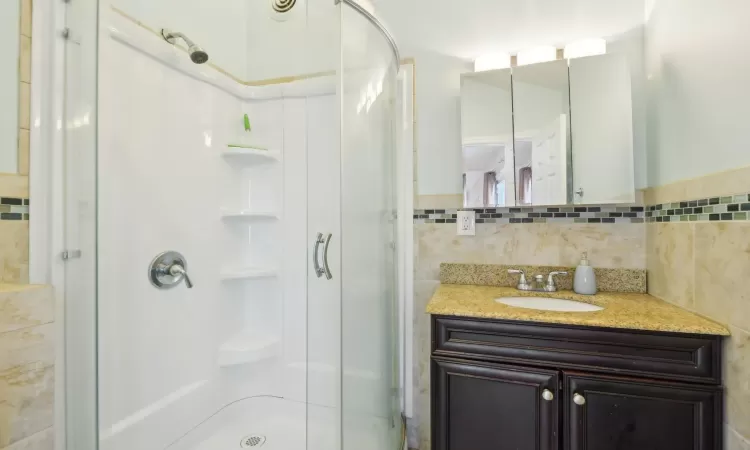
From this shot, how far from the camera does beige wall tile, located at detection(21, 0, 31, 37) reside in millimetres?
938

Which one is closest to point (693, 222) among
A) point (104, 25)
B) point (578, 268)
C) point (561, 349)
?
point (578, 268)

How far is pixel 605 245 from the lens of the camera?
155 cm

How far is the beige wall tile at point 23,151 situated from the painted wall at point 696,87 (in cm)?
205

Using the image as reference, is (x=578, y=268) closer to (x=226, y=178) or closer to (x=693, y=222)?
(x=693, y=222)

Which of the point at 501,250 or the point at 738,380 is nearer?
the point at 738,380

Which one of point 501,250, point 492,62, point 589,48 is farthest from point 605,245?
point 492,62

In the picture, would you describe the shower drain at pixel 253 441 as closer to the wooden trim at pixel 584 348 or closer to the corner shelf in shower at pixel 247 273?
the corner shelf in shower at pixel 247 273

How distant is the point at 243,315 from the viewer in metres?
1.85

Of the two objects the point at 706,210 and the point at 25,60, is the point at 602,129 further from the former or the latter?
Result: the point at 25,60

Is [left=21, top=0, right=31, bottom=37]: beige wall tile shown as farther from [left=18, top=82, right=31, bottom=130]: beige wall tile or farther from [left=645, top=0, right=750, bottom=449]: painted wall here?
[left=645, top=0, right=750, bottom=449]: painted wall

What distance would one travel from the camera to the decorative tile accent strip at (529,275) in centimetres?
151

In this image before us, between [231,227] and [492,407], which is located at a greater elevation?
[231,227]

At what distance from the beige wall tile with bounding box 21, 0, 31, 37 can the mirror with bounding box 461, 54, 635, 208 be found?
1593 mm

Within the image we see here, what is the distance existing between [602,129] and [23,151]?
2118 mm
